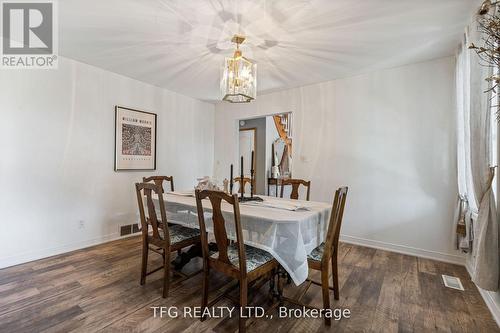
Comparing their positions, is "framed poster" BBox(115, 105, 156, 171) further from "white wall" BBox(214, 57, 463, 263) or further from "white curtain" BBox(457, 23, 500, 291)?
"white curtain" BBox(457, 23, 500, 291)

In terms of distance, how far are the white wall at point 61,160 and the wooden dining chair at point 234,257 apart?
7.74ft

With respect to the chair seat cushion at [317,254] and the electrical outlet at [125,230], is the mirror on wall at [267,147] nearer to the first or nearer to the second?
the electrical outlet at [125,230]

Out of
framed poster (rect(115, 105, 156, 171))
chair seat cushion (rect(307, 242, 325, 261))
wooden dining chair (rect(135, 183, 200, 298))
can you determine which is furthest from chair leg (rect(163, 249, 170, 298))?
framed poster (rect(115, 105, 156, 171))

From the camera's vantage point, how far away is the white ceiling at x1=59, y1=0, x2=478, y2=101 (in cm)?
197

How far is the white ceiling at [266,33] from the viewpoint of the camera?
1975 mm

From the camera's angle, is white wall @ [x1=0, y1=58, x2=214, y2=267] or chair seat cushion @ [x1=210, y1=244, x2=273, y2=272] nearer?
chair seat cushion @ [x1=210, y1=244, x2=273, y2=272]

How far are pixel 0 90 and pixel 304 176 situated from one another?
4.00 m

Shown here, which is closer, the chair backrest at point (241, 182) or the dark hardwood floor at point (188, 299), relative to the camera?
the dark hardwood floor at point (188, 299)

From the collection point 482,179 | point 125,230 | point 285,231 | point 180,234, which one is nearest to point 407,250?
point 482,179

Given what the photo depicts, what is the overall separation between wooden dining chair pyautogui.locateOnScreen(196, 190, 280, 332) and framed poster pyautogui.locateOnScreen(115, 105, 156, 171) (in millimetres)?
2440

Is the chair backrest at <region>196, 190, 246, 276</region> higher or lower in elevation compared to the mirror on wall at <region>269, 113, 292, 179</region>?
lower

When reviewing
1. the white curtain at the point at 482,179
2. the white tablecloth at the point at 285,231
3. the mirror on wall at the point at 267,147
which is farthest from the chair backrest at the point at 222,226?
the mirror on wall at the point at 267,147

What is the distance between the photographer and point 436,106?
9.53 ft

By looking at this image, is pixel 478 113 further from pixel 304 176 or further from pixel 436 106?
pixel 304 176
